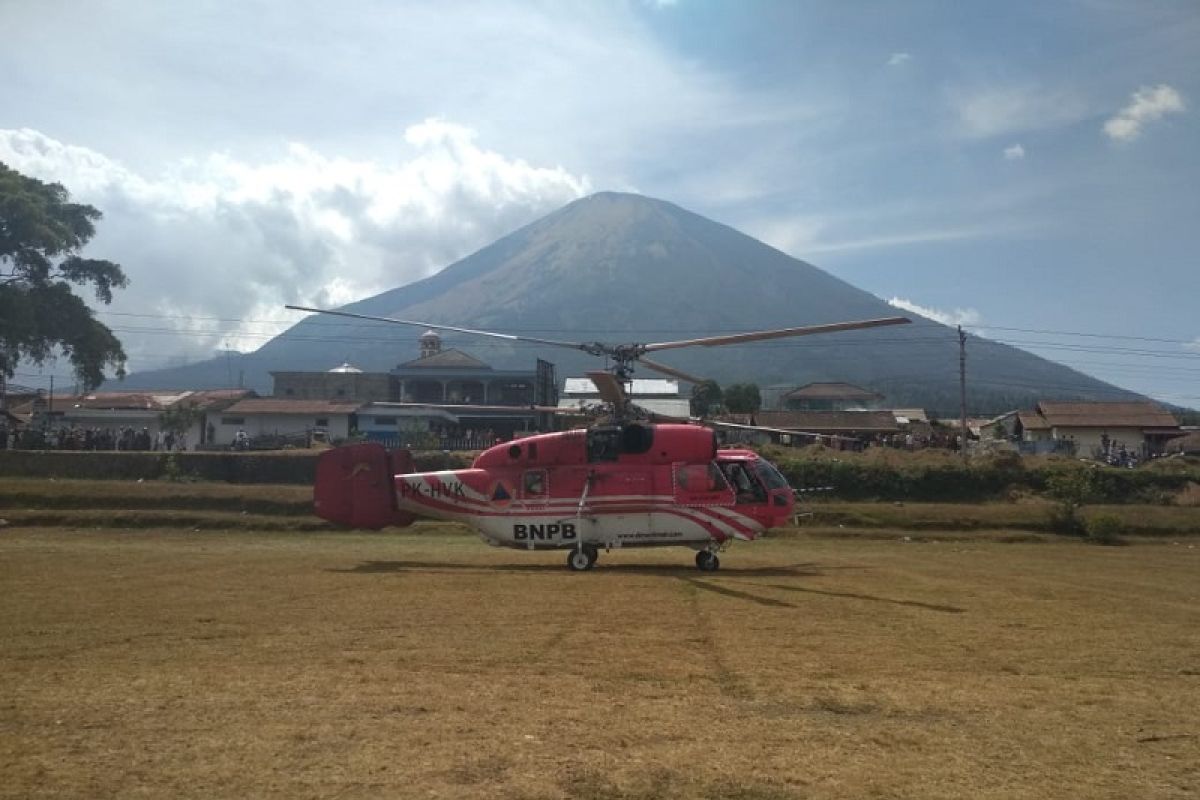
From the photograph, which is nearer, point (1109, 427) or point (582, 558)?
point (582, 558)

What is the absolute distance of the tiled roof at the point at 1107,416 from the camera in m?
75.4

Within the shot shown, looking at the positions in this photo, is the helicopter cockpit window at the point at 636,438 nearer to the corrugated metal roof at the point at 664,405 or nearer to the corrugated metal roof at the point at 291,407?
the corrugated metal roof at the point at 291,407

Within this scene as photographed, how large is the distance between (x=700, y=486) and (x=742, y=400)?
6017cm

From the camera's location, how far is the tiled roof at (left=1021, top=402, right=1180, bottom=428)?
247ft

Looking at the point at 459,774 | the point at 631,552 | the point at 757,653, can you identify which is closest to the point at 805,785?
the point at 459,774

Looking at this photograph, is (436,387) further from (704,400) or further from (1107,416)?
(1107,416)

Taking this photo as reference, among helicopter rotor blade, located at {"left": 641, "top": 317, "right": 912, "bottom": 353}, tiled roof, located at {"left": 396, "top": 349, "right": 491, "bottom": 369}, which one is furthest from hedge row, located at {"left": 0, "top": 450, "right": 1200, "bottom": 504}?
tiled roof, located at {"left": 396, "top": 349, "right": 491, "bottom": 369}

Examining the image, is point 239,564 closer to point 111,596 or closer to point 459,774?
point 111,596

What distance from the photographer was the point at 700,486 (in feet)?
71.6

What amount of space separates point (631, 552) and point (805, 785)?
2137cm

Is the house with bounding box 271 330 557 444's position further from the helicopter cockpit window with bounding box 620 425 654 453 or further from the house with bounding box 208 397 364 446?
the helicopter cockpit window with bounding box 620 425 654 453

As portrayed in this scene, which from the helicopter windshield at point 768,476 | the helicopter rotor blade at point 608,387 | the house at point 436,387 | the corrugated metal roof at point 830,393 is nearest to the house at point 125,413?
the house at point 436,387

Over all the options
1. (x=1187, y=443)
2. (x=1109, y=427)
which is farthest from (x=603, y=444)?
(x=1187, y=443)

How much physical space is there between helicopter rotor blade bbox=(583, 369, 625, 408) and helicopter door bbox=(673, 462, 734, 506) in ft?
7.84
